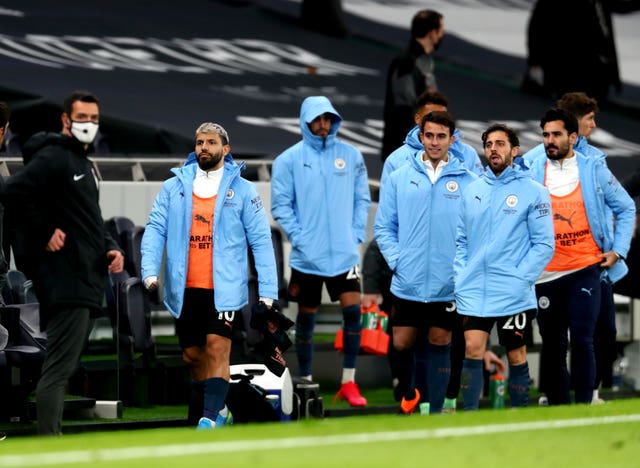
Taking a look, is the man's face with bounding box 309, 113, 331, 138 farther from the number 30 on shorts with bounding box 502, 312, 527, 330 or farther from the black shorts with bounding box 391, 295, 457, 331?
the number 30 on shorts with bounding box 502, 312, 527, 330

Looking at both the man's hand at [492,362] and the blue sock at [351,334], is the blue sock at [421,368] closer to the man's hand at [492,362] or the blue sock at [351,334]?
the blue sock at [351,334]

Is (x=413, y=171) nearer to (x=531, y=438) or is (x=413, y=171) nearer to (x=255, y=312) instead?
(x=255, y=312)

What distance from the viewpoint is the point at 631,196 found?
38.0 ft

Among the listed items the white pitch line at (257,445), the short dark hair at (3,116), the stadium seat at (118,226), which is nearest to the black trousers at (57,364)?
the short dark hair at (3,116)

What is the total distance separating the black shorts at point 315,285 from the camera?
11.8 m

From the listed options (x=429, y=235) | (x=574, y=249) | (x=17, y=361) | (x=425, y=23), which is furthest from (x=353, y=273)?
(x=17, y=361)

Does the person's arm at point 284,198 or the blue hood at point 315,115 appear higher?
the blue hood at point 315,115

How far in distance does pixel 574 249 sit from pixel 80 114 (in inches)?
127

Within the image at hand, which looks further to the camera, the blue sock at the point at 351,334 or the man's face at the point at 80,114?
the blue sock at the point at 351,334

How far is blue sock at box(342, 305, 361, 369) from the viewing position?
11.8 m

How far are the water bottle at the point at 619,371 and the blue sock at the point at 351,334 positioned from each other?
2804 mm

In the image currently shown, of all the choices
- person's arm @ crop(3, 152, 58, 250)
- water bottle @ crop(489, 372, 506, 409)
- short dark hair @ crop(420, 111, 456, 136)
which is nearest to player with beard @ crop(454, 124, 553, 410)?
short dark hair @ crop(420, 111, 456, 136)

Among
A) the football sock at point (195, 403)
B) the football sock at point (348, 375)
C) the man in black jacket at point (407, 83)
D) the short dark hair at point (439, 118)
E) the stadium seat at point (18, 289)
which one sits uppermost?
the man in black jacket at point (407, 83)

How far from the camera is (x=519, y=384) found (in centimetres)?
1031
